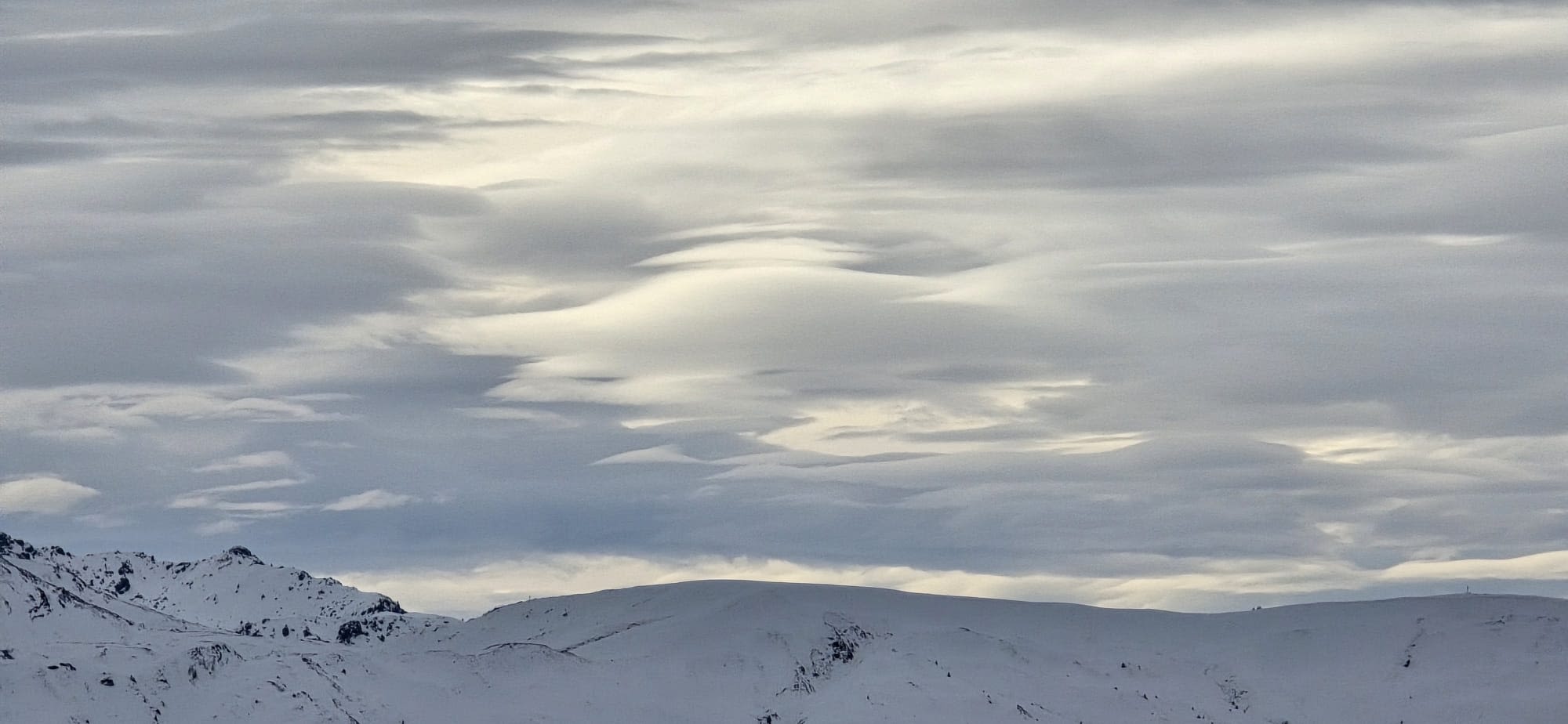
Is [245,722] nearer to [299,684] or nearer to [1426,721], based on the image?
[299,684]

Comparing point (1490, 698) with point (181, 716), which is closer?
point (181, 716)

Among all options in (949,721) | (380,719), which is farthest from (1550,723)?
(380,719)

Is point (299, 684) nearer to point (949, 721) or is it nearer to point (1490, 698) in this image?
point (949, 721)

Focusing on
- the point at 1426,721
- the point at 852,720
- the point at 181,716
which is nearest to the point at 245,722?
the point at 181,716

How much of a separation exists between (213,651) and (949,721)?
7897cm

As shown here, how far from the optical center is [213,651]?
655ft

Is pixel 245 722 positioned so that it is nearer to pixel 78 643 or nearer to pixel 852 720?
pixel 78 643

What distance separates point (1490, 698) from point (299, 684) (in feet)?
414

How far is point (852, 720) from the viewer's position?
19738 centimetres

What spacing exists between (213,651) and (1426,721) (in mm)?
129178

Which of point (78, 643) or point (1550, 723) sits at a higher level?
point (78, 643)

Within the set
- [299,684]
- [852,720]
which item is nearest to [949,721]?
[852,720]

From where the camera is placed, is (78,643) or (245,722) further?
(78,643)

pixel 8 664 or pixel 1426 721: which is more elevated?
pixel 8 664
